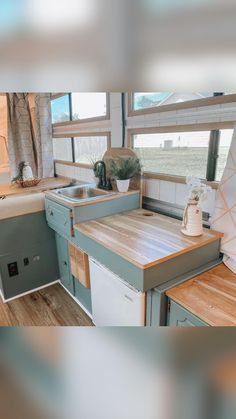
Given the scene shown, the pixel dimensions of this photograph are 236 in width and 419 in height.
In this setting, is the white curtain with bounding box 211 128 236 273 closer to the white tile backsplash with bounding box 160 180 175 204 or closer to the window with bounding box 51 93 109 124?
the white tile backsplash with bounding box 160 180 175 204

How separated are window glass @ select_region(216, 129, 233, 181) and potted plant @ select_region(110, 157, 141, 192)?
672 mm

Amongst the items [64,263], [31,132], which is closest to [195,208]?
[64,263]

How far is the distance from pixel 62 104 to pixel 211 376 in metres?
3.47

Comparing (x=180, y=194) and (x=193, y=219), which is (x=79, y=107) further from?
(x=193, y=219)

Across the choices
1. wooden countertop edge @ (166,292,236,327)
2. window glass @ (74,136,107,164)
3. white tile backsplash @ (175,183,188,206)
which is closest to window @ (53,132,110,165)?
window glass @ (74,136,107,164)

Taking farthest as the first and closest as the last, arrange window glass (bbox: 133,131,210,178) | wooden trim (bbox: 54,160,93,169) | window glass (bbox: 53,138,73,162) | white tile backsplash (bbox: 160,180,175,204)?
window glass (bbox: 53,138,73,162) → wooden trim (bbox: 54,160,93,169) → white tile backsplash (bbox: 160,180,175,204) → window glass (bbox: 133,131,210,178)

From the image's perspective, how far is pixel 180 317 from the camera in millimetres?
1151

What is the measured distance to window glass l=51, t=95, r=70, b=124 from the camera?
313 cm

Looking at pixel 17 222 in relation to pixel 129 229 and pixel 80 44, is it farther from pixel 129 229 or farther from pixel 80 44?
pixel 80 44

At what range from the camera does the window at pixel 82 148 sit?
2654 mm

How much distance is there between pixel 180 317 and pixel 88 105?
2.38 meters

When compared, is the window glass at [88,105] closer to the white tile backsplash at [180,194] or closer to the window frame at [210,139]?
the window frame at [210,139]

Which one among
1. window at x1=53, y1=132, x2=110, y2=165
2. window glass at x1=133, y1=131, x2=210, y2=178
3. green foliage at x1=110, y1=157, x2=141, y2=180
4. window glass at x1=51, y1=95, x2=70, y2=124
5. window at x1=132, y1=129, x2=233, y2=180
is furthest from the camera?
window glass at x1=51, y1=95, x2=70, y2=124

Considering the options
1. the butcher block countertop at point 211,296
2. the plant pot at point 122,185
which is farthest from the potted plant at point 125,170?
the butcher block countertop at point 211,296
